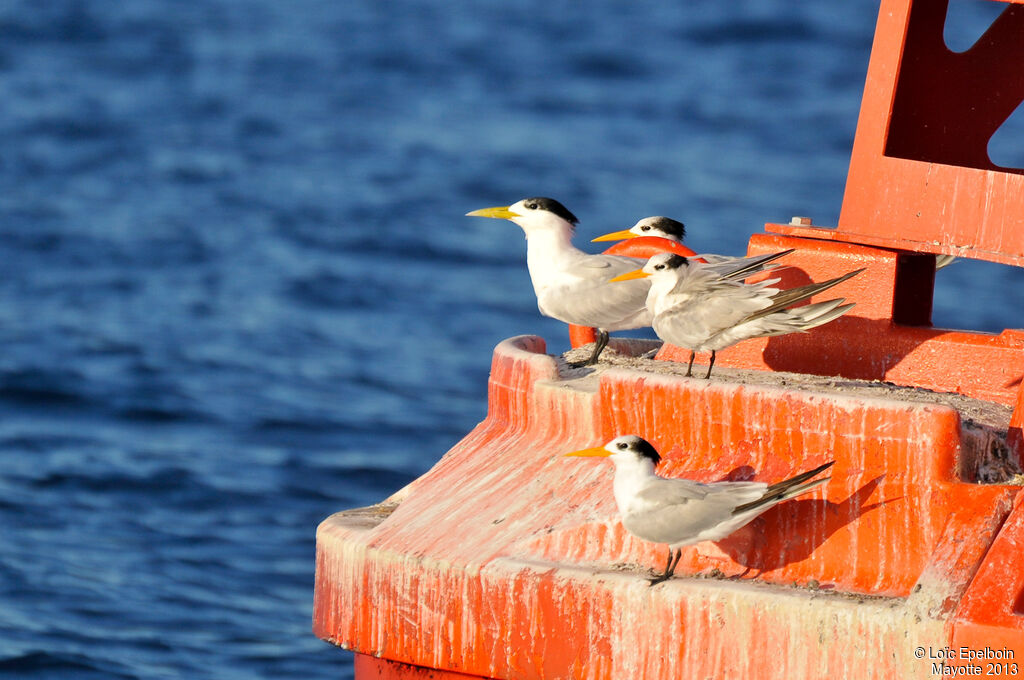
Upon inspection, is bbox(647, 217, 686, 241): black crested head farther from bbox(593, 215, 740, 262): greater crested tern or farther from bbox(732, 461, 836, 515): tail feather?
bbox(732, 461, 836, 515): tail feather

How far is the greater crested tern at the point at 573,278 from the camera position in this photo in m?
5.98

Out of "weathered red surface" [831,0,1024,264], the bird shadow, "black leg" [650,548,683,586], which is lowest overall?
"black leg" [650,548,683,586]

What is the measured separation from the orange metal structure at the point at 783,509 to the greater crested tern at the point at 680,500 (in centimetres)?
14

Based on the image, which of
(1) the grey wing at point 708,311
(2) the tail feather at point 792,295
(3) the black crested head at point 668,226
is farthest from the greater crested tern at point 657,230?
(2) the tail feather at point 792,295

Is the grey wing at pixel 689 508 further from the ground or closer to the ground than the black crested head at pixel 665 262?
closer to the ground

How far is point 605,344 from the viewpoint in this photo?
620cm

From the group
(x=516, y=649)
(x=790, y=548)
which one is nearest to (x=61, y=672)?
(x=516, y=649)

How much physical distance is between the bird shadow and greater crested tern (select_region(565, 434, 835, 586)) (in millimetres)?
86

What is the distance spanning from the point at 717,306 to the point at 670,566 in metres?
0.92

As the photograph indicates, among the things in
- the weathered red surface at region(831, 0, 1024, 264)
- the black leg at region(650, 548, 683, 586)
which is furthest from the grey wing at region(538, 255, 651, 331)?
the black leg at region(650, 548, 683, 586)

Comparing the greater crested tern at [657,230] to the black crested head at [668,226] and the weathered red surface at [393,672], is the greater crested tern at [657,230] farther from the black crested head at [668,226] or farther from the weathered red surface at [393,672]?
the weathered red surface at [393,672]

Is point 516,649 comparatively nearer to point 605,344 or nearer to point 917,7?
point 605,344

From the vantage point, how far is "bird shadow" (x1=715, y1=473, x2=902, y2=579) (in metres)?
4.74

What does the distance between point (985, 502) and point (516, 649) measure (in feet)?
4.67
